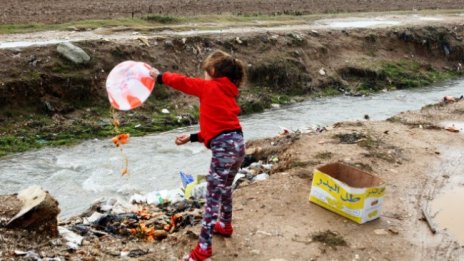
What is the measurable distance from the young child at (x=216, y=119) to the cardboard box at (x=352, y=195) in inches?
57.1

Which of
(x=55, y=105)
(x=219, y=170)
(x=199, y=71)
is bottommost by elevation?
(x=55, y=105)

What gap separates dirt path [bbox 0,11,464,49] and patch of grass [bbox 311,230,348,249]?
29.2 ft

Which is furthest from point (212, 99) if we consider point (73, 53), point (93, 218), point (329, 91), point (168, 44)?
point (329, 91)

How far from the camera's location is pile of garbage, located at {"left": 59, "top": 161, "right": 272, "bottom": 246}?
557 centimetres

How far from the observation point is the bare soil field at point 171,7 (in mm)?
17250

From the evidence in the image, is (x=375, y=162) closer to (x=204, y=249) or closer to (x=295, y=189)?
(x=295, y=189)

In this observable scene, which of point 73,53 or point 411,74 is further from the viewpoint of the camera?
point 411,74

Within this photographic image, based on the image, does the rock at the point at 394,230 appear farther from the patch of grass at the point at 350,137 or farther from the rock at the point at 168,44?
the rock at the point at 168,44

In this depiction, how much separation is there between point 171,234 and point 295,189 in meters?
1.75

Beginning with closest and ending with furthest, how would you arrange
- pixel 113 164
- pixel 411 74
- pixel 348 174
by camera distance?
pixel 348 174 < pixel 113 164 < pixel 411 74

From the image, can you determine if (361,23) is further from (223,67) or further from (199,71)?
(223,67)

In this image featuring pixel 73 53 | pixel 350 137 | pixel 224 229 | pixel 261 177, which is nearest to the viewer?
pixel 224 229

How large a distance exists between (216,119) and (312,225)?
1.83 meters

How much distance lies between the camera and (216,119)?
14.9 ft
